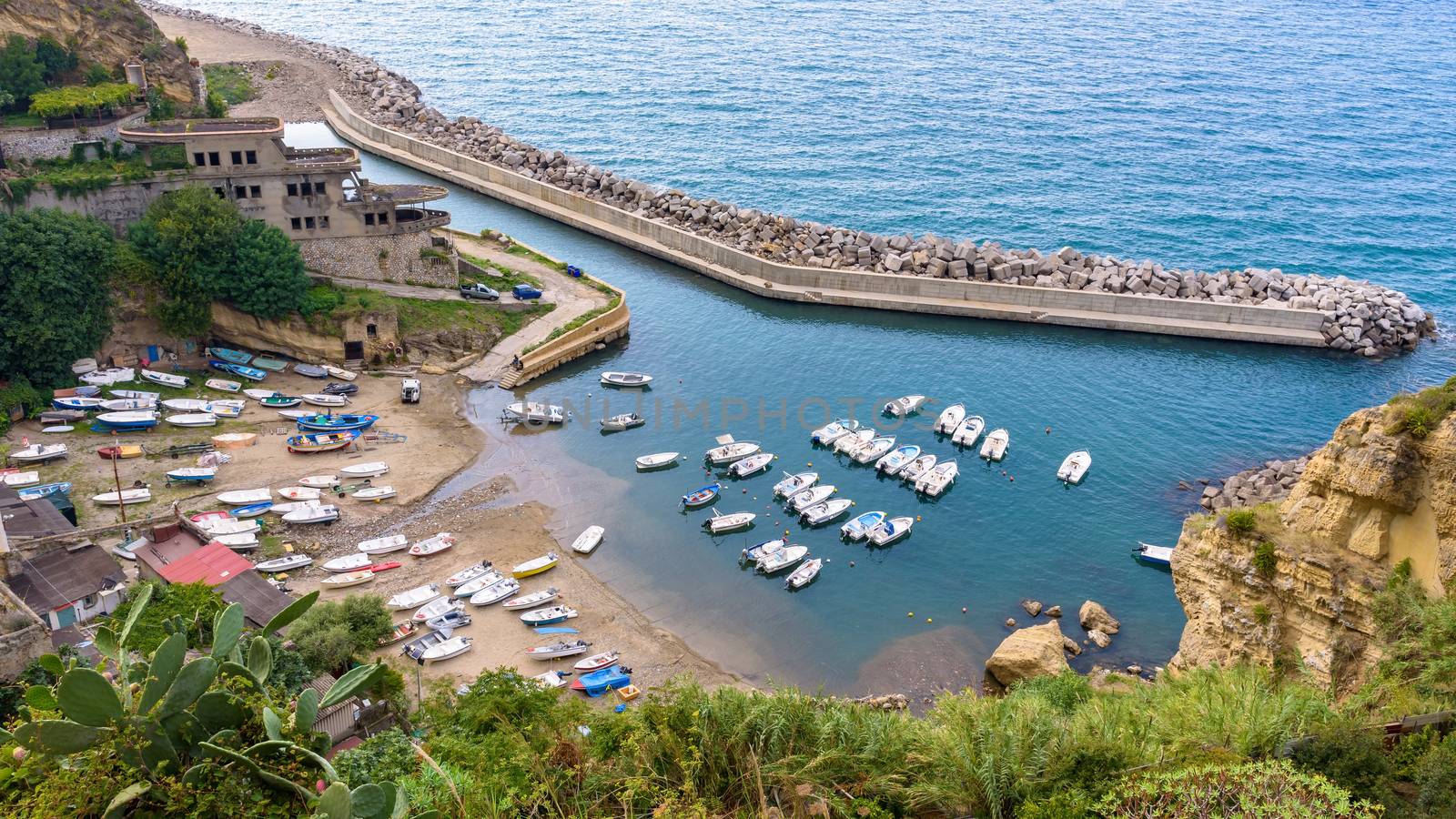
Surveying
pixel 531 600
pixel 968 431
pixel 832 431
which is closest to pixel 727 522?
pixel 832 431

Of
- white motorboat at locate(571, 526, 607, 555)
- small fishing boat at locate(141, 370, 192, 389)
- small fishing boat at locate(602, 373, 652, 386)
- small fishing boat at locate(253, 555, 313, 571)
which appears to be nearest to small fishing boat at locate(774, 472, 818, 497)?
white motorboat at locate(571, 526, 607, 555)

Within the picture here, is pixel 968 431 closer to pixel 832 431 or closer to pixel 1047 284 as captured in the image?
pixel 832 431

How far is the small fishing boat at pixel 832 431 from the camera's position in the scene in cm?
7725

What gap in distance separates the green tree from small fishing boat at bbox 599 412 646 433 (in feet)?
121

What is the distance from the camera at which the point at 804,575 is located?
63281 millimetres

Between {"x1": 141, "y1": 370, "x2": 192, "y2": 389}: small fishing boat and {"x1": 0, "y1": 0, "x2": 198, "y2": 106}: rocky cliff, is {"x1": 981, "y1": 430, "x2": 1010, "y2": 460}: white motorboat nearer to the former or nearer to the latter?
{"x1": 141, "y1": 370, "x2": 192, "y2": 389}: small fishing boat

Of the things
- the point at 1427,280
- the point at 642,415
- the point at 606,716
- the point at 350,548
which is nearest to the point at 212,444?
the point at 350,548

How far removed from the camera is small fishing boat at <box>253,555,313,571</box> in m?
59.0

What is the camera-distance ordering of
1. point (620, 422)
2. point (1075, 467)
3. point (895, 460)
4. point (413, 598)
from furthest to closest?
point (620, 422)
point (895, 460)
point (1075, 467)
point (413, 598)

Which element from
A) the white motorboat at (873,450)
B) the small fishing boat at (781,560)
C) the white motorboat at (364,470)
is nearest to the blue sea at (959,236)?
the white motorboat at (873,450)

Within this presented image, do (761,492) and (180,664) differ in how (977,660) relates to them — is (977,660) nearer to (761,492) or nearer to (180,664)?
(761,492)

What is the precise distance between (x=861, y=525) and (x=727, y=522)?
351 inches

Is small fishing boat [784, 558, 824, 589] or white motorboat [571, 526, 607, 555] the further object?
white motorboat [571, 526, 607, 555]

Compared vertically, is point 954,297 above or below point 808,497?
above
